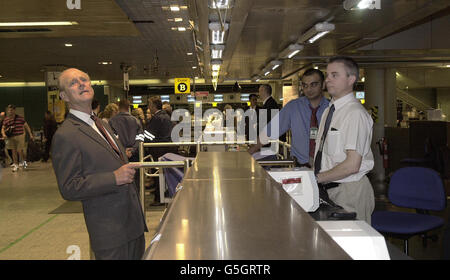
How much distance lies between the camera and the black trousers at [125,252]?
230 cm

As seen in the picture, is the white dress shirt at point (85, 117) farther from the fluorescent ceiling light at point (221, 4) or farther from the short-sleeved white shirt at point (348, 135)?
the fluorescent ceiling light at point (221, 4)

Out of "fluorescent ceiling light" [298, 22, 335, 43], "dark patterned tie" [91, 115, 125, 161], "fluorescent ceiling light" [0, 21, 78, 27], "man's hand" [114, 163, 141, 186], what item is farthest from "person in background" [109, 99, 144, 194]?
"man's hand" [114, 163, 141, 186]

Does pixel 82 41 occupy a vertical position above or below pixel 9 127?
above

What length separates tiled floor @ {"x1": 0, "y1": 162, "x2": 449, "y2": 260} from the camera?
4449 millimetres

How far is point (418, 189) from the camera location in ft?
12.1

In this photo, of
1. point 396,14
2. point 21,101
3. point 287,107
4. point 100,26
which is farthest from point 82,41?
point 21,101

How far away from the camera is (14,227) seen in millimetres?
5676

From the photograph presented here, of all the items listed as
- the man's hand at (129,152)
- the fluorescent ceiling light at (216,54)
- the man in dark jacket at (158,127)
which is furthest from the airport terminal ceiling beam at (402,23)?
the man's hand at (129,152)

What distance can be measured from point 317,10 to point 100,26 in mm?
3989

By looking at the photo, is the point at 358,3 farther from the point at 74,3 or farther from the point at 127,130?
the point at 74,3

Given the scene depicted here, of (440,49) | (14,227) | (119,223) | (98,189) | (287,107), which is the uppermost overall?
(440,49)

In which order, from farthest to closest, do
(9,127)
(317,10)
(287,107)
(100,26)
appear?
(9,127)
(100,26)
(317,10)
(287,107)

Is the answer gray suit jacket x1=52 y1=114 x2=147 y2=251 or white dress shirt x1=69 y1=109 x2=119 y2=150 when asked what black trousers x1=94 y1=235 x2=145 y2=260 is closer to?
gray suit jacket x1=52 y1=114 x2=147 y2=251

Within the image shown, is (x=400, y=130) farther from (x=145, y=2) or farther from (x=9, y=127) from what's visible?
(x=9, y=127)
